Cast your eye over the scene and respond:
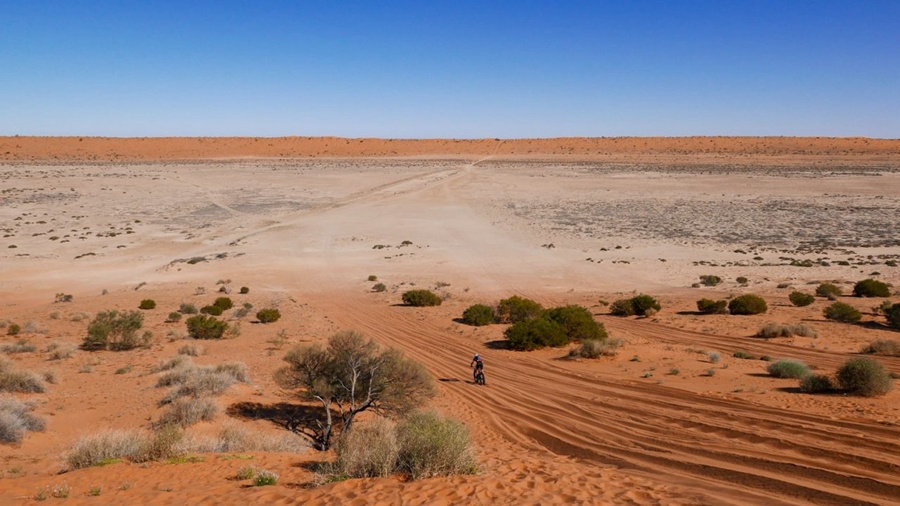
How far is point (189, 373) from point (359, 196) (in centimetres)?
5881

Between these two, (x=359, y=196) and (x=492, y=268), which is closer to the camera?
(x=492, y=268)

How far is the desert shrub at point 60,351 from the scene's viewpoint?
1780 centimetres

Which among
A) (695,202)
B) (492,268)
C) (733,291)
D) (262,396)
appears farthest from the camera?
(695,202)

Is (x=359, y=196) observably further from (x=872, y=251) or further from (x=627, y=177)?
(x=872, y=251)

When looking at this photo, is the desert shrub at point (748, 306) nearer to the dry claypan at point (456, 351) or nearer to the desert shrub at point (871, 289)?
the dry claypan at point (456, 351)

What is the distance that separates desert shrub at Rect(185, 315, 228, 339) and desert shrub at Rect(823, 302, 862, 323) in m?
23.1

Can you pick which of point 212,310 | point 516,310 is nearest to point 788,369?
point 516,310

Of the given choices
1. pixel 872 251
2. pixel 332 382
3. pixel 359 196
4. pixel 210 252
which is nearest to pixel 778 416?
pixel 332 382

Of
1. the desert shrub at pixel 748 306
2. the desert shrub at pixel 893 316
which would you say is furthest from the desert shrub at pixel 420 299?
the desert shrub at pixel 893 316

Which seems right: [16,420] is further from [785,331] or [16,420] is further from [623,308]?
[785,331]

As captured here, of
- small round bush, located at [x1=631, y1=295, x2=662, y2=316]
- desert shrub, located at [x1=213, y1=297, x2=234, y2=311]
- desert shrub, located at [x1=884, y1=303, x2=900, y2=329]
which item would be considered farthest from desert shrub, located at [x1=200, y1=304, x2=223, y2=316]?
desert shrub, located at [x1=884, y1=303, x2=900, y2=329]

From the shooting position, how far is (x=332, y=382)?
13531mm

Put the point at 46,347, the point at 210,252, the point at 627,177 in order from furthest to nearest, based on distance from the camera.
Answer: the point at 627,177 → the point at 210,252 → the point at 46,347

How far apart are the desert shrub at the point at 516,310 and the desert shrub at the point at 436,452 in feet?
50.1
